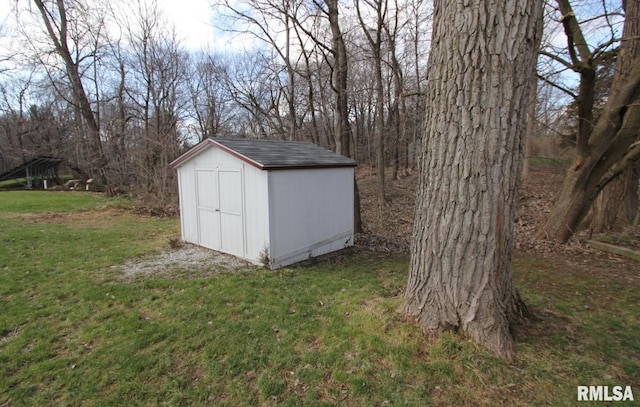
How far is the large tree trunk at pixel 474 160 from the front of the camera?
232 cm

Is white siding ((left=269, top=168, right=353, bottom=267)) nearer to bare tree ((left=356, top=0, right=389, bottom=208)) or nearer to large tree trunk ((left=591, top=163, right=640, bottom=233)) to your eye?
bare tree ((left=356, top=0, right=389, bottom=208))

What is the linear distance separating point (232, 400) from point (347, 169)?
5.05 metres

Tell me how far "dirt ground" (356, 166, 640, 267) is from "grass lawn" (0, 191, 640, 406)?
1025 mm

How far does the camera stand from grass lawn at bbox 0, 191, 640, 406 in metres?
2.32

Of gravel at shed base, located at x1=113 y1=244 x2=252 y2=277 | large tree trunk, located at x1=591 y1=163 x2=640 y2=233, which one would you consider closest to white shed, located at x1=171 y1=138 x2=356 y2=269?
gravel at shed base, located at x1=113 y1=244 x2=252 y2=277

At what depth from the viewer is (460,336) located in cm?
261

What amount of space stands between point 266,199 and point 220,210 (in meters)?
1.41

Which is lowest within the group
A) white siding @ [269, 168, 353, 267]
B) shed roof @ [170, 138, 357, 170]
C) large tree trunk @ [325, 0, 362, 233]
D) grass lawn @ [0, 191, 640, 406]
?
grass lawn @ [0, 191, 640, 406]

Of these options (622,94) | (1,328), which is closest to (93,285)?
(1,328)

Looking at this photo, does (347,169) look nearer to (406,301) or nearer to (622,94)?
(406,301)

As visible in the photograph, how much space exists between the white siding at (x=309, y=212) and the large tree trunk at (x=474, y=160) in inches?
121

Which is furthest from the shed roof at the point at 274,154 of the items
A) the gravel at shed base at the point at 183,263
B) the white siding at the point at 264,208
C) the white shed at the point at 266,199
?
the gravel at shed base at the point at 183,263

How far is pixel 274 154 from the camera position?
5852 millimetres

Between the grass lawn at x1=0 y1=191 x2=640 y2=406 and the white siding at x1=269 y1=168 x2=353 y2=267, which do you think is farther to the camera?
the white siding at x1=269 y1=168 x2=353 y2=267
